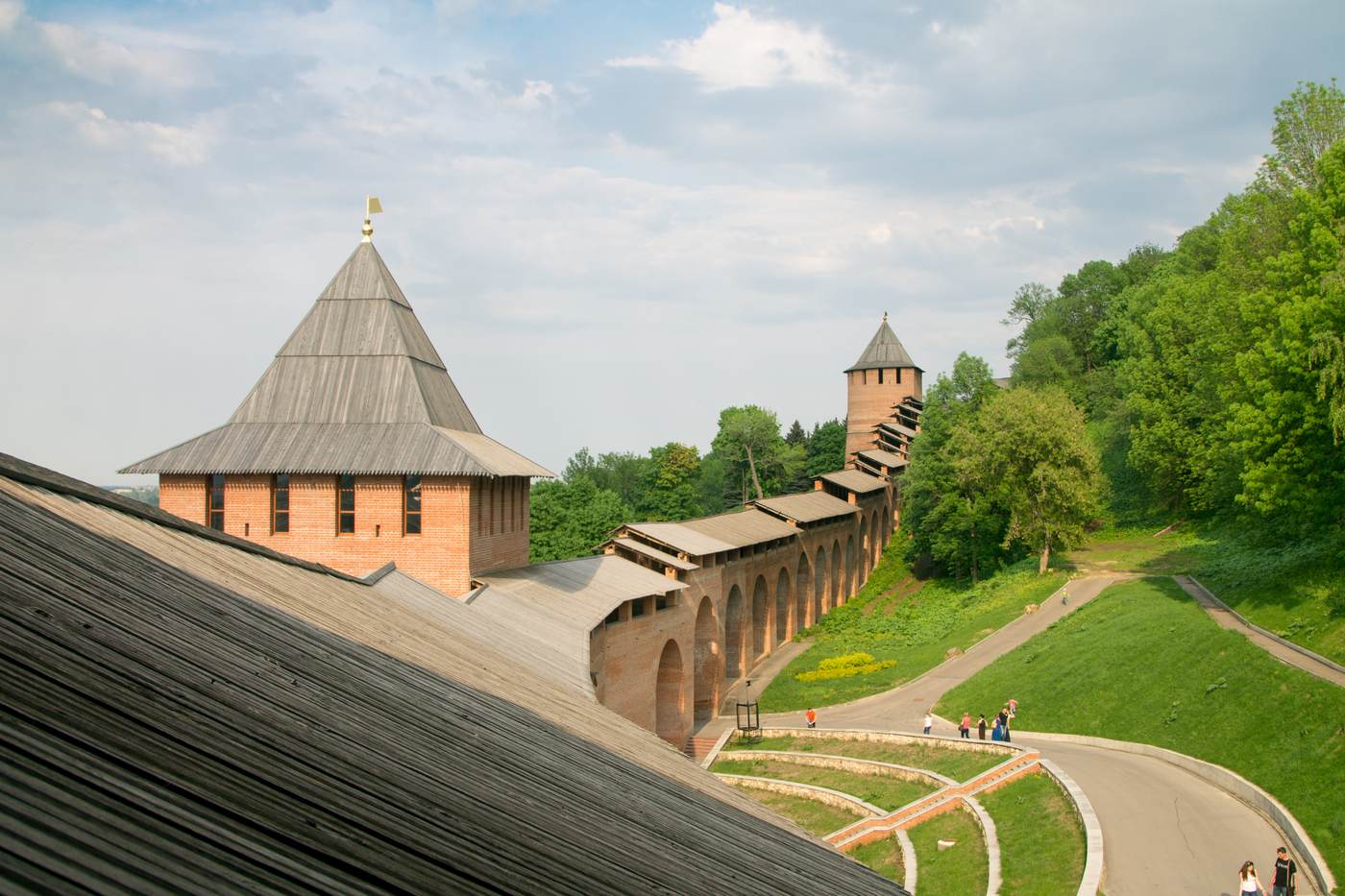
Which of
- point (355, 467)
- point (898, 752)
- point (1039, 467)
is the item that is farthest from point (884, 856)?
point (1039, 467)

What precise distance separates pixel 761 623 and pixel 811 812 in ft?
59.2

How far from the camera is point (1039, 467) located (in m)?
36.6

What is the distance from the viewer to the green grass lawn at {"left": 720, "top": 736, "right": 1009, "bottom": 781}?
2083 centimetres

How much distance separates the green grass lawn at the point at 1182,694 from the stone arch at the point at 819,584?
15.6 metres

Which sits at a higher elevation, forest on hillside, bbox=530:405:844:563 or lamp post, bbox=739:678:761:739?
forest on hillside, bbox=530:405:844:563

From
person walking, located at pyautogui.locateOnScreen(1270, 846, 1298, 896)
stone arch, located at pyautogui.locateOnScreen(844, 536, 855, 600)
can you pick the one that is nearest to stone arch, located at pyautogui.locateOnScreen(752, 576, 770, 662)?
stone arch, located at pyautogui.locateOnScreen(844, 536, 855, 600)

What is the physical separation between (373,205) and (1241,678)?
18442 millimetres

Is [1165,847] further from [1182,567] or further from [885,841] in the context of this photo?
[1182,567]

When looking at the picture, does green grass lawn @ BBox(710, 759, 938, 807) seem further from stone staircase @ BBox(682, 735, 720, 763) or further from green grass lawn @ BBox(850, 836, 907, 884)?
green grass lawn @ BBox(850, 836, 907, 884)

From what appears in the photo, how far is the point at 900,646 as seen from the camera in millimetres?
36562

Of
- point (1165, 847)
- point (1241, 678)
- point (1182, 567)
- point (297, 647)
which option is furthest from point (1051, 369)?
point (297, 647)

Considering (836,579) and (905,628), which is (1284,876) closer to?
(905,628)

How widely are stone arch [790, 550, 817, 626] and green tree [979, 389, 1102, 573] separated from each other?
838cm

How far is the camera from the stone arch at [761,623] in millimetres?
38906
